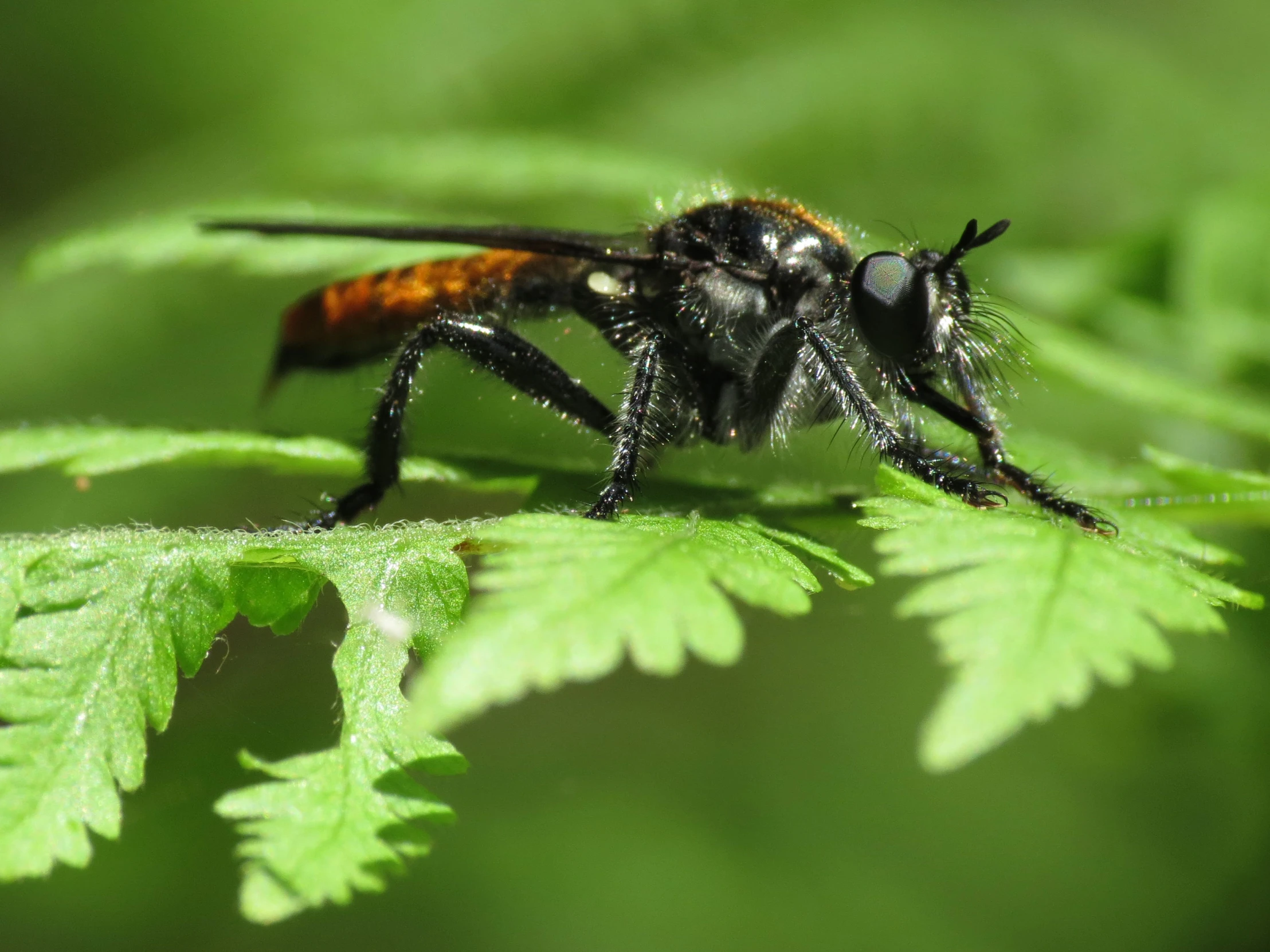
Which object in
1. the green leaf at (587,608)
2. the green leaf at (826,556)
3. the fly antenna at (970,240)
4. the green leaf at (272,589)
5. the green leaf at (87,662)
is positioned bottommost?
the green leaf at (87,662)

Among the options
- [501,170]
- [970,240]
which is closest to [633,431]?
[970,240]

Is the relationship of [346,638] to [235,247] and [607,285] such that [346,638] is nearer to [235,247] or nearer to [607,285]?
[607,285]

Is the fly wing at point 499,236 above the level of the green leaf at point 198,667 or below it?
above

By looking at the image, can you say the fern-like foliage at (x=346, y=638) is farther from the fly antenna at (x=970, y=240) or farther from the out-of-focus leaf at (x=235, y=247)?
the out-of-focus leaf at (x=235, y=247)

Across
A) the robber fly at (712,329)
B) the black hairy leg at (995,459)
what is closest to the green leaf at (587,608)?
the robber fly at (712,329)

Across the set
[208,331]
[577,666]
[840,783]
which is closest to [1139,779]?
[840,783]

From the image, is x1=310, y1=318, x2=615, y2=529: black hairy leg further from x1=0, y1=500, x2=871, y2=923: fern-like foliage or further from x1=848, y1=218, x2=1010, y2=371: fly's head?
x1=848, y1=218, x2=1010, y2=371: fly's head

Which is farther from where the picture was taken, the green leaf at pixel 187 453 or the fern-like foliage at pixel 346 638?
the green leaf at pixel 187 453

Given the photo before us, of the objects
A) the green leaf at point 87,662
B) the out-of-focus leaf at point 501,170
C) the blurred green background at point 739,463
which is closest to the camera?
the green leaf at point 87,662
